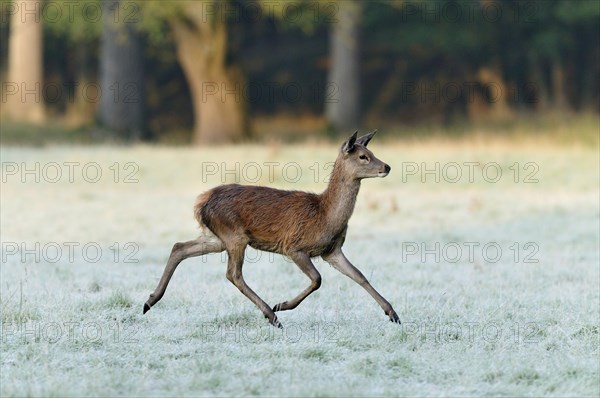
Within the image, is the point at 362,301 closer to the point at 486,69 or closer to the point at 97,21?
the point at 97,21

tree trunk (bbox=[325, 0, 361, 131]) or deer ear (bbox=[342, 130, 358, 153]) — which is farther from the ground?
tree trunk (bbox=[325, 0, 361, 131])

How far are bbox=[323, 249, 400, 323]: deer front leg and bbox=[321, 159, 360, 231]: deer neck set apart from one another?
0.24 m

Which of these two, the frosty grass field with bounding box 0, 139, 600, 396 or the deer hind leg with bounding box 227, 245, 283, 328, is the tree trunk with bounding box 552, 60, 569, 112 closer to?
the frosty grass field with bounding box 0, 139, 600, 396

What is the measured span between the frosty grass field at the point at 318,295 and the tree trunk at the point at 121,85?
8.83 metres

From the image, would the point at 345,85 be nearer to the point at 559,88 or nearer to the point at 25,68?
the point at 559,88

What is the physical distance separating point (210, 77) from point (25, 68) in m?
9.58

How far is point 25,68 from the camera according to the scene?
1344 inches

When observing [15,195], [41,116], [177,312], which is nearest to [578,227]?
[177,312]

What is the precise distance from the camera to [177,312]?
8852mm

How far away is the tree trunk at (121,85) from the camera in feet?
96.2

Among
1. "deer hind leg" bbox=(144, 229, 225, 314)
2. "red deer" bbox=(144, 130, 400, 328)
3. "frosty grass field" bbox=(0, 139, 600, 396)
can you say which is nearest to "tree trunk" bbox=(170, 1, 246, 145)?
"frosty grass field" bbox=(0, 139, 600, 396)

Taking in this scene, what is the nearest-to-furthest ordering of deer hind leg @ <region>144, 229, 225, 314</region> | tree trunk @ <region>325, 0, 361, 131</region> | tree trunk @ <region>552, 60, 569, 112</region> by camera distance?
deer hind leg @ <region>144, 229, 225, 314</region>, tree trunk @ <region>325, 0, 361, 131</region>, tree trunk @ <region>552, 60, 569, 112</region>

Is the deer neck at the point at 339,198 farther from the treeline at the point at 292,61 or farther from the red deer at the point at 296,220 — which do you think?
the treeline at the point at 292,61

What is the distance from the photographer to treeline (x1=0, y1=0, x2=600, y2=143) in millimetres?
27359
